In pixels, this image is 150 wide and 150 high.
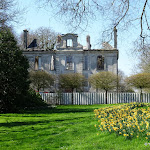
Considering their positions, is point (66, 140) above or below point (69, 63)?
below

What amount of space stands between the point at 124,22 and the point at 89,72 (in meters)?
24.3

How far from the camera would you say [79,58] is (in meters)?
31.5

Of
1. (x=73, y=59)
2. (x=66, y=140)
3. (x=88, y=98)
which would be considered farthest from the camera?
(x=73, y=59)

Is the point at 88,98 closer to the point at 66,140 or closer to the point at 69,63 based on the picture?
the point at 69,63

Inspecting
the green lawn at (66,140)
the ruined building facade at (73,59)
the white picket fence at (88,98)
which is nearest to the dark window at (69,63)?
the ruined building facade at (73,59)

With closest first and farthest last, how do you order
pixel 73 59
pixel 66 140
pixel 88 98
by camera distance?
1. pixel 66 140
2. pixel 88 98
3. pixel 73 59

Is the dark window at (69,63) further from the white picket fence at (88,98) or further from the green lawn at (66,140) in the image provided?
the green lawn at (66,140)

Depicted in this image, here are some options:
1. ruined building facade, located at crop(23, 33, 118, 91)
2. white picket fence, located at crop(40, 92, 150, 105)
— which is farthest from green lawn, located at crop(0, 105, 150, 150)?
ruined building facade, located at crop(23, 33, 118, 91)

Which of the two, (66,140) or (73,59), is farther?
(73,59)

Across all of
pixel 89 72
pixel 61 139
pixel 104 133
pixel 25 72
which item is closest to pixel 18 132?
pixel 61 139

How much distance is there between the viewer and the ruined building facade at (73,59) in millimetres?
31219

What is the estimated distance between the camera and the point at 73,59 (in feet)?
103

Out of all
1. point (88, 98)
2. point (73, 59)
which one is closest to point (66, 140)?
point (88, 98)

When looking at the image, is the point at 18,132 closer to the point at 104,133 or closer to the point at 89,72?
the point at 104,133
